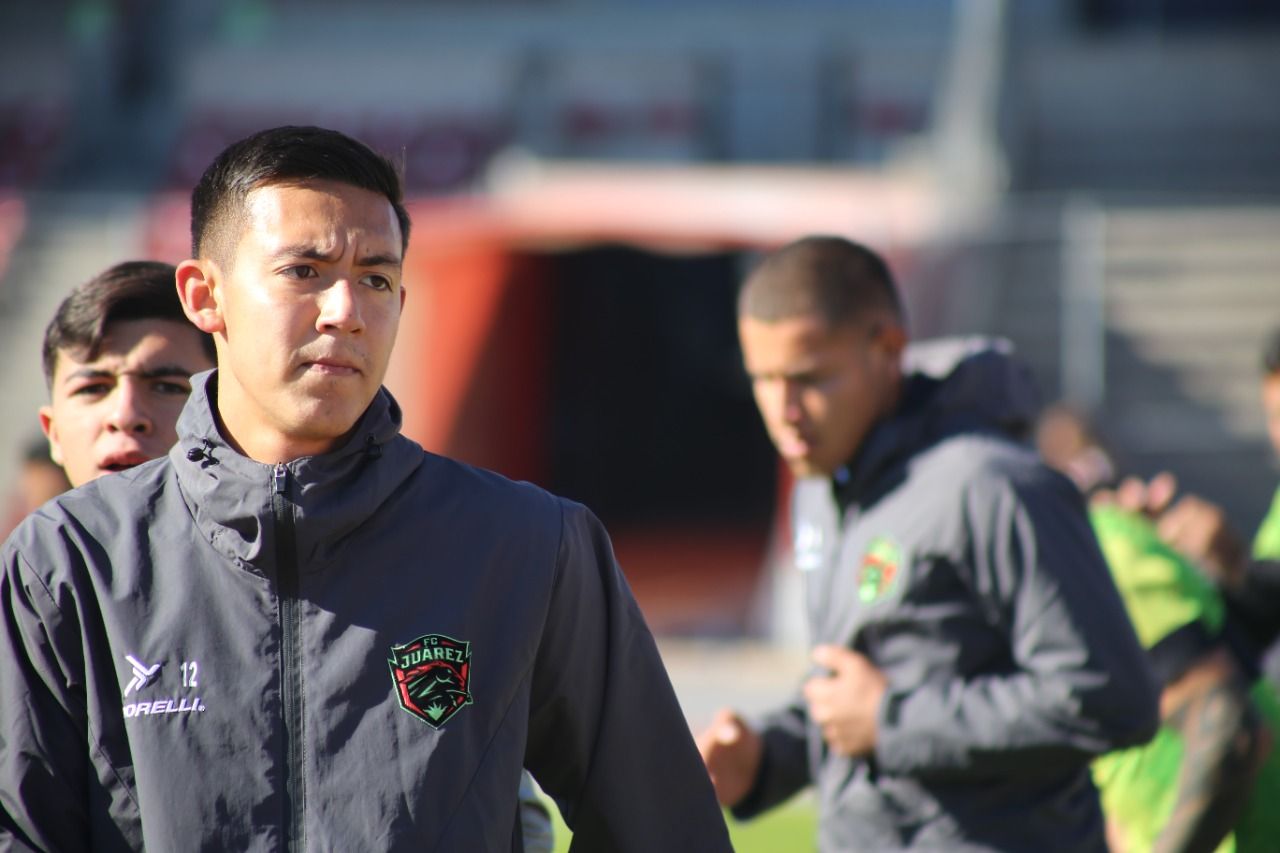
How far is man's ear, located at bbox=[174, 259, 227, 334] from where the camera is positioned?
242 centimetres

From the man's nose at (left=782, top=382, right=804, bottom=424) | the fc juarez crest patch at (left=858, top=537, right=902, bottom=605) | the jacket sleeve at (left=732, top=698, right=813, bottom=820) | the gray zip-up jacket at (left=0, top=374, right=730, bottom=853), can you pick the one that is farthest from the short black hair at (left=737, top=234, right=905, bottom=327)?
the gray zip-up jacket at (left=0, top=374, right=730, bottom=853)

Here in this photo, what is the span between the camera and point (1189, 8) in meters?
19.7

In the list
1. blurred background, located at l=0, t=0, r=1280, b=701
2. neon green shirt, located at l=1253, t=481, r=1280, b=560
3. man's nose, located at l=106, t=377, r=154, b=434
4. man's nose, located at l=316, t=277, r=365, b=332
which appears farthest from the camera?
blurred background, located at l=0, t=0, r=1280, b=701

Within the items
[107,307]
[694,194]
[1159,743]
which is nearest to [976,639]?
[1159,743]

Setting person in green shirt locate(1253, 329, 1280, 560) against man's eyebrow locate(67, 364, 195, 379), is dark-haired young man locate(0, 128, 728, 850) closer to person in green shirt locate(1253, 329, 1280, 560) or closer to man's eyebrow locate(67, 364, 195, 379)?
man's eyebrow locate(67, 364, 195, 379)

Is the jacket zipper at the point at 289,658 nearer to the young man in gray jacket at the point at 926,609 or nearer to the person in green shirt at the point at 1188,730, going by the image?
the young man in gray jacket at the point at 926,609

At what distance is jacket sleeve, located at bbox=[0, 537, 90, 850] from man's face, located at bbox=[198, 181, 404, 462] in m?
0.35

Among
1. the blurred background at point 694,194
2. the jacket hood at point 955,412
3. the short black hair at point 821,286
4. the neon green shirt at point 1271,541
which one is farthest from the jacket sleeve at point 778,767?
the blurred background at point 694,194

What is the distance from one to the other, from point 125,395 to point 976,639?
161 cm

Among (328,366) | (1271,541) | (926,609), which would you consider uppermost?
(328,366)

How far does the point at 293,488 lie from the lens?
7.39ft

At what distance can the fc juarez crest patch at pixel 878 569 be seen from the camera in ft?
10.6

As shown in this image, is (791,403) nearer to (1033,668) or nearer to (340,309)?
(1033,668)

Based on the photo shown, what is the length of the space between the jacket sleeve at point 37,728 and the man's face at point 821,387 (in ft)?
5.38
